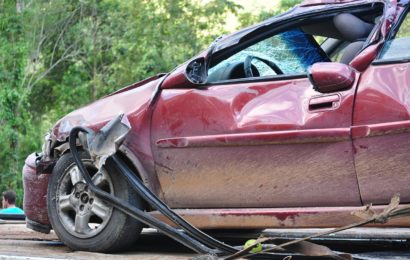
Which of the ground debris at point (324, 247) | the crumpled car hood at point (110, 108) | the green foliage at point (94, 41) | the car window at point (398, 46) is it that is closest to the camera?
the ground debris at point (324, 247)

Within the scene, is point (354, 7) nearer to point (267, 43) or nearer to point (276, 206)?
point (267, 43)

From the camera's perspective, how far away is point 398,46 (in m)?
3.63

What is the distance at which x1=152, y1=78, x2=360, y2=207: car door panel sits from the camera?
11.5 feet

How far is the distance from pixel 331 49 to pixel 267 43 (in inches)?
24.8

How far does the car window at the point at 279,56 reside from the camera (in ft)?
14.3

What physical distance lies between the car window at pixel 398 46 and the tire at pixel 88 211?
65.4 inches

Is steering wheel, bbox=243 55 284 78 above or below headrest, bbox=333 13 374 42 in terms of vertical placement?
below

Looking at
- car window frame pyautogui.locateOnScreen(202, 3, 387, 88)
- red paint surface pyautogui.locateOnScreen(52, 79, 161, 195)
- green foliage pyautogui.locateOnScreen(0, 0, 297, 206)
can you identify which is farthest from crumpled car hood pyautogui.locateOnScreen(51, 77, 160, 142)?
green foliage pyautogui.locateOnScreen(0, 0, 297, 206)

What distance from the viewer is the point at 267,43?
4438 millimetres

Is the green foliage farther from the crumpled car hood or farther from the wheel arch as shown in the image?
the wheel arch

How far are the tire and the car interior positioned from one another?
0.88 m

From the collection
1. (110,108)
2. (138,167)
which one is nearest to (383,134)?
(138,167)

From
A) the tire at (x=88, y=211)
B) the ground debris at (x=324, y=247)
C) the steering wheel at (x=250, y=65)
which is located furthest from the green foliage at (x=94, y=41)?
the ground debris at (x=324, y=247)

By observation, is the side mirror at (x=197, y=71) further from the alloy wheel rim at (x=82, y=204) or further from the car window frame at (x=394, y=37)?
the car window frame at (x=394, y=37)
